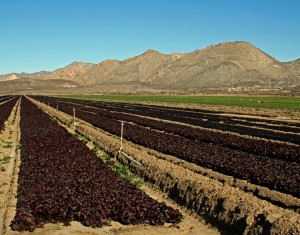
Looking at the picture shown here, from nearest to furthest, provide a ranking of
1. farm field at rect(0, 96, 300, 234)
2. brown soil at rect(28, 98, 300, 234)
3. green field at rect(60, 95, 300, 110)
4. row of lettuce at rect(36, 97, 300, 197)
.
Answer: brown soil at rect(28, 98, 300, 234), farm field at rect(0, 96, 300, 234), row of lettuce at rect(36, 97, 300, 197), green field at rect(60, 95, 300, 110)

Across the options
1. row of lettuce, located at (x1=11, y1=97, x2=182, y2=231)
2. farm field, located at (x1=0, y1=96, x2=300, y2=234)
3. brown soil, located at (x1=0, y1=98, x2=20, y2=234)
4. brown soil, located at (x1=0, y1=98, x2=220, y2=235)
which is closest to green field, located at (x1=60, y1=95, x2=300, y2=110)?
farm field, located at (x1=0, y1=96, x2=300, y2=234)

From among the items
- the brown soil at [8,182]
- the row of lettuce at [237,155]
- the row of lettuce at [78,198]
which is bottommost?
the brown soil at [8,182]

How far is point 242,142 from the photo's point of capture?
23.5m

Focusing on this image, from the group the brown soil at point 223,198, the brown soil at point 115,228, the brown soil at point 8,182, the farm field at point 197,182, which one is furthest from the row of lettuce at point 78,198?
the brown soil at point 223,198

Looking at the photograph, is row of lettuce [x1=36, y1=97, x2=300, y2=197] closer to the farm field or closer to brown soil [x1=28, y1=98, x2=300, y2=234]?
the farm field

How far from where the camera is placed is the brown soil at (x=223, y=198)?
10.5 metres

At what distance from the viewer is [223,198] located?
40.6 ft

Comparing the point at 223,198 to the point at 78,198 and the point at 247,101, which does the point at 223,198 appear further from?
the point at 247,101

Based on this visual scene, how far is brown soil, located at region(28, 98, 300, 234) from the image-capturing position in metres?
10.5

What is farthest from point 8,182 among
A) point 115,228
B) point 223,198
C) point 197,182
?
point 223,198

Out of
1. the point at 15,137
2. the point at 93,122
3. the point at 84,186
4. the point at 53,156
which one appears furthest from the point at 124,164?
the point at 93,122

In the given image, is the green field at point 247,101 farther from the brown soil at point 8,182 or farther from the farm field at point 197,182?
the brown soil at point 8,182

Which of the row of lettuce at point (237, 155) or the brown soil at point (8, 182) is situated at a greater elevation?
the row of lettuce at point (237, 155)

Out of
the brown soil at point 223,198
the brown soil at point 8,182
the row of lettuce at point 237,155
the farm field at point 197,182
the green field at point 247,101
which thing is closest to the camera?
the brown soil at point 223,198
